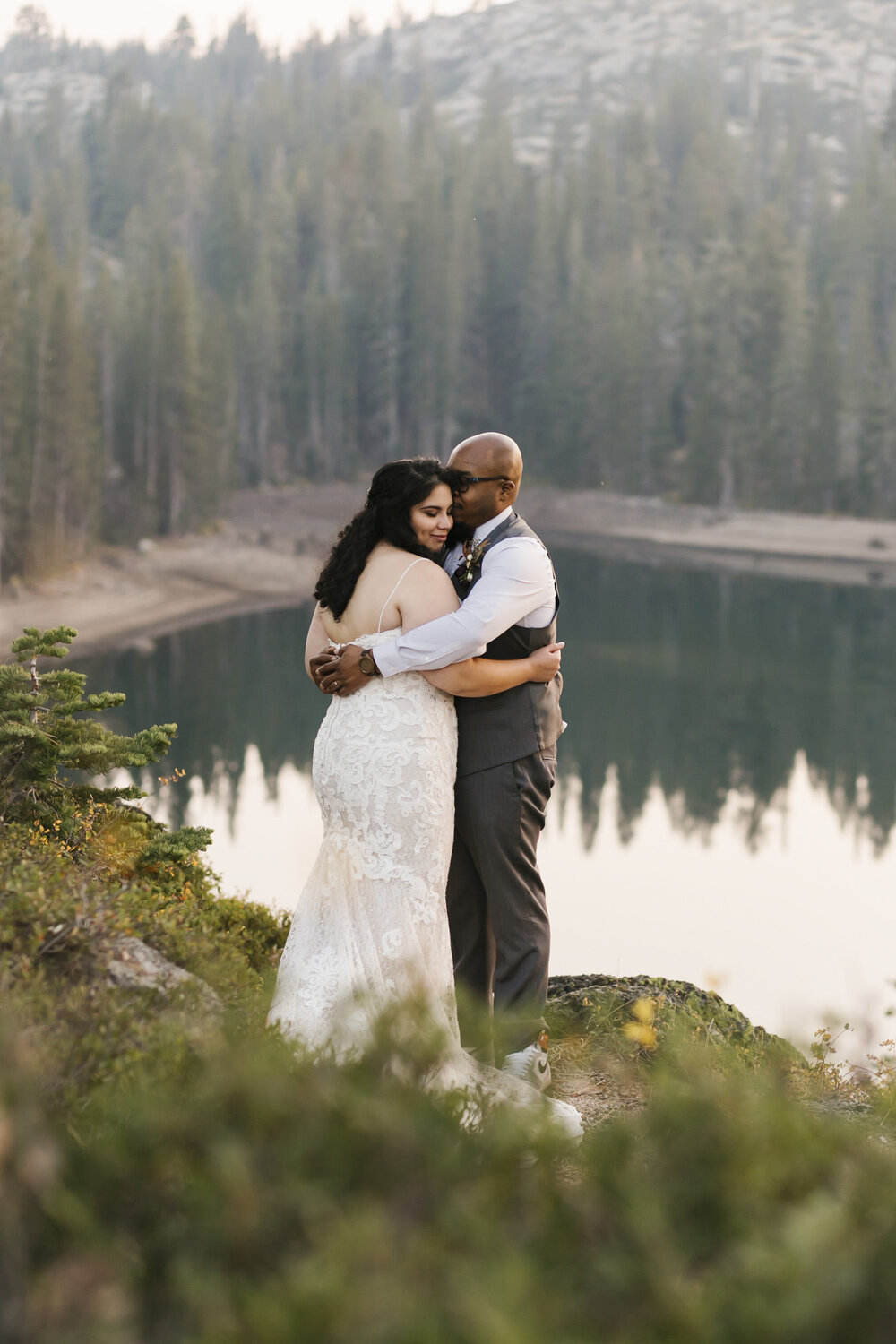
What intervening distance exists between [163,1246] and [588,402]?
170 ft

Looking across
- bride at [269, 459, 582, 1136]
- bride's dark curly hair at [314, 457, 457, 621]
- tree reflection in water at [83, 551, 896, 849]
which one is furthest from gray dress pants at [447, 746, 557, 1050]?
tree reflection in water at [83, 551, 896, 849]

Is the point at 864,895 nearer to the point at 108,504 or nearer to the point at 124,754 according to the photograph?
the point at 124,754

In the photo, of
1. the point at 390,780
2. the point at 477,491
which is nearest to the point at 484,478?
the point at 477,491

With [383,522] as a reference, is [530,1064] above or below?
below

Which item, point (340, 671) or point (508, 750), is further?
point (508, 750)

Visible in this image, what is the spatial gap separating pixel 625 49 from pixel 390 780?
400 ft

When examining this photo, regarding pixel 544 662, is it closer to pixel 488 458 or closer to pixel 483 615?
pixel 483 615

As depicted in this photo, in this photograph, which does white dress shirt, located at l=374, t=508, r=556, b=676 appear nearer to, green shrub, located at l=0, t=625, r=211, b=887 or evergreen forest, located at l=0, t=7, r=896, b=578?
green shrub, located at l=0, t=625, r=211, b=887

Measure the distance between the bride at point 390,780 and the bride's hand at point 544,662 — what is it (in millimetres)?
51

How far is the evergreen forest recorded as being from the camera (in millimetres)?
38125

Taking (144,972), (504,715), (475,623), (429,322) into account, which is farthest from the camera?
(429,322)

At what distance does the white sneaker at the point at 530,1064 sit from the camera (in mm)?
3738

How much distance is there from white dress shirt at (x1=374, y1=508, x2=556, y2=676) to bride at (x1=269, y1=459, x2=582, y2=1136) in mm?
65

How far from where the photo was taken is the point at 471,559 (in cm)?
→ 378
